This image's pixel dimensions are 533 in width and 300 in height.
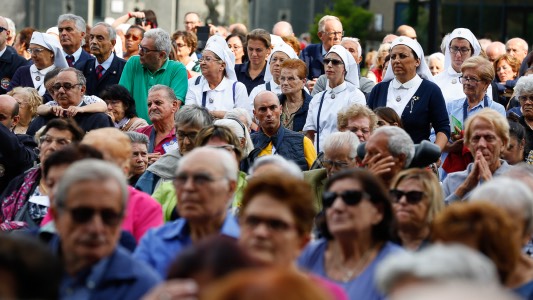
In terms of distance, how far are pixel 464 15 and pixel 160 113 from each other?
26621mm

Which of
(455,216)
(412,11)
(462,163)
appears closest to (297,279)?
(455,216)

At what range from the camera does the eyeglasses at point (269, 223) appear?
6.16 meters

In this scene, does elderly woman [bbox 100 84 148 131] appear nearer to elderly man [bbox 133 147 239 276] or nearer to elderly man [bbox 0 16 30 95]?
elderly man [bbox 0 16 30 95]

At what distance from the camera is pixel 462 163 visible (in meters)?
11.3

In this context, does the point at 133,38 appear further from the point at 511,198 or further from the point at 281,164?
the point at 511,198

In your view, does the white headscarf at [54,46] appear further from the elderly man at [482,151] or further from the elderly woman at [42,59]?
the elderly man at [482,151]

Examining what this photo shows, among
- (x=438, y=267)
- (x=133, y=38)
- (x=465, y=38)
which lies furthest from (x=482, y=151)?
(x=133, y=38)

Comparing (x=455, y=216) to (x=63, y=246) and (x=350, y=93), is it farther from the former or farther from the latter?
(x=350, y=93)

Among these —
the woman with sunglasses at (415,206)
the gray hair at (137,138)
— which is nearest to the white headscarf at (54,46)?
the gray hair at (137,138)

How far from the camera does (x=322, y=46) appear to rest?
16344 mm

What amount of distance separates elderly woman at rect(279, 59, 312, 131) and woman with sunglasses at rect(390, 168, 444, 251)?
18.6ft

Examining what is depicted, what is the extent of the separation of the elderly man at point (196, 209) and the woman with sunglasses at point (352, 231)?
1.59 ft

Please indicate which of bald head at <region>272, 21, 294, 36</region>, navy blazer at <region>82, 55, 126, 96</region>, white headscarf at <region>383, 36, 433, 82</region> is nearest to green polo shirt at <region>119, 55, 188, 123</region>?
navy blazer at <region>82, 55, 126, 96</region>

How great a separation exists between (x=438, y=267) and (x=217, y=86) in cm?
967
